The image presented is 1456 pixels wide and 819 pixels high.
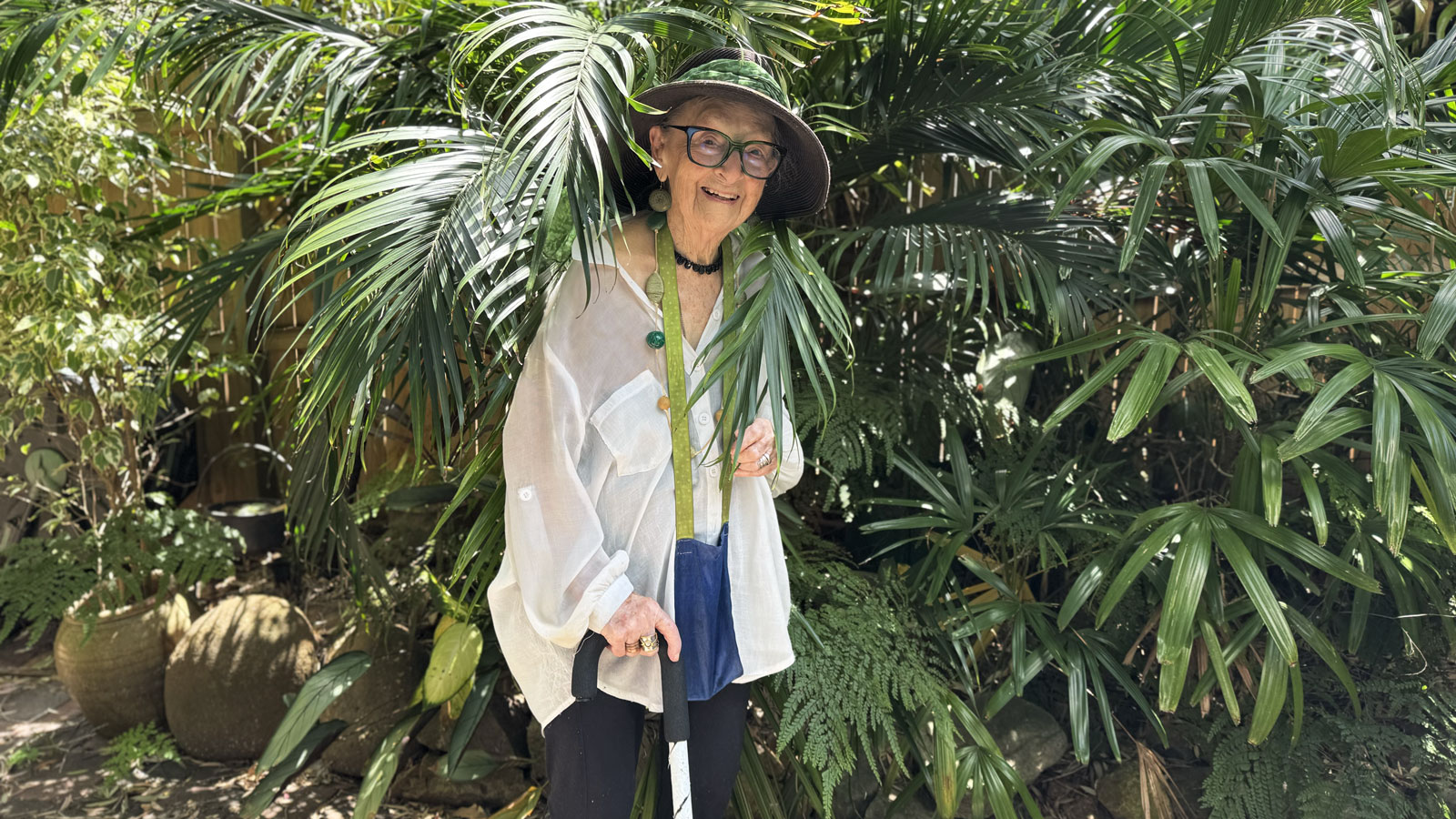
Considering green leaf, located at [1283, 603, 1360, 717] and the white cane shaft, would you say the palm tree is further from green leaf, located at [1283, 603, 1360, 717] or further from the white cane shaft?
the white cane shaft

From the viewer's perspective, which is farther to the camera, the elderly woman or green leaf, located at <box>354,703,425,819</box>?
green leaf, located at <box>354,703,425,819</box>

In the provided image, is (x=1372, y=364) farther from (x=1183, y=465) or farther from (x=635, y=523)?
(x=635, y=523)

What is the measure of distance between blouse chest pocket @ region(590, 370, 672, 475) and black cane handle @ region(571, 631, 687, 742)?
0.79 feet

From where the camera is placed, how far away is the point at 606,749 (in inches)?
57.6

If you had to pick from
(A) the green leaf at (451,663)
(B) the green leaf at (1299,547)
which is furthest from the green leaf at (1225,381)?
(A) the green leaf at (451,663)

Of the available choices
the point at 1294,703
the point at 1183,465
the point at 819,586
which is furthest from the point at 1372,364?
the point at 819,586

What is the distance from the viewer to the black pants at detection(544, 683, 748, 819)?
145 cm

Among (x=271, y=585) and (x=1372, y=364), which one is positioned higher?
(x=1372, y=364)

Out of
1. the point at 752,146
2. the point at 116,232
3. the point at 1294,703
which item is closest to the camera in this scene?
the point at 752,146

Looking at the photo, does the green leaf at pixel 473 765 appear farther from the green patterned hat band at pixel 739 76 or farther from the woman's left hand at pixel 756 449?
the green patterned hat band at pixel 739 76

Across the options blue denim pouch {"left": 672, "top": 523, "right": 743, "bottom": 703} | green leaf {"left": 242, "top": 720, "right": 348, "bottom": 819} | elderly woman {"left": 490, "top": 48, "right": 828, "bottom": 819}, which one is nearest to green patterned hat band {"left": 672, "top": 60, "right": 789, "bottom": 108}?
elderly woman {"left": 490, "top": 48, "right": 828, "bottom": 819}

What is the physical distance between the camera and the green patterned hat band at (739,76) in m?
1.31

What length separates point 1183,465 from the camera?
2.54m

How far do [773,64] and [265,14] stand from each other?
1.21m
